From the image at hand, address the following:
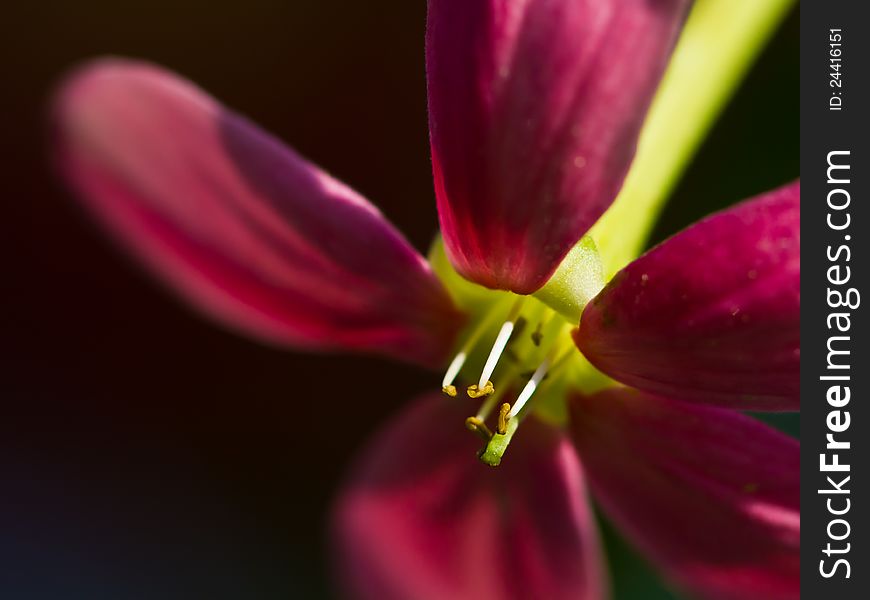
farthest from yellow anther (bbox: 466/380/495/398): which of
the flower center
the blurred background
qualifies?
the blurred background

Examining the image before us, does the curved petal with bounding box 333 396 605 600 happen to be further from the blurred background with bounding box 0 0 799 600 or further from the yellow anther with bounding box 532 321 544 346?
the blurred background with bounding box 0 0 799 600

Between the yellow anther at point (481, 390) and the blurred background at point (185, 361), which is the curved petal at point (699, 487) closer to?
the yellow anther at point (481, 390)

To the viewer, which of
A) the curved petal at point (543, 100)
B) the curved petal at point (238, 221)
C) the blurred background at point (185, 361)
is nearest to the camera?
the curved petal at point (543, 100)

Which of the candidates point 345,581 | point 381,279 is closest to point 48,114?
point 381,279

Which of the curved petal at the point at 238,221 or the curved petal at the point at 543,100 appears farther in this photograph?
the curved petal at the point at 238,221

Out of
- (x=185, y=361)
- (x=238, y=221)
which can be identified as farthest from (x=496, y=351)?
(x=185, y=361)

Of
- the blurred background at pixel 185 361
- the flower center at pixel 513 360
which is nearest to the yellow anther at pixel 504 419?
the flower center at pixel 513 360

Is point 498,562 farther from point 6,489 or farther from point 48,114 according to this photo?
point 6,489

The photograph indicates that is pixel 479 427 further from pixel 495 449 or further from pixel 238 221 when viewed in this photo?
pixel 238 221
